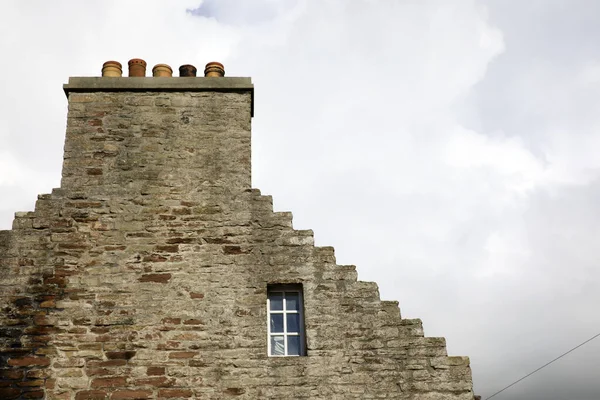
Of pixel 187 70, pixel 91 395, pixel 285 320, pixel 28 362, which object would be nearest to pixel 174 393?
pixel 91 395

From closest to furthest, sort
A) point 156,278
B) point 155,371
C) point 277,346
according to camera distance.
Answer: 1. point 155,371
2. point 277,346
3. point 156,278

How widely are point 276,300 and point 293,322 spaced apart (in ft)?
1.15

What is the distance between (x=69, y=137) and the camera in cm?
852

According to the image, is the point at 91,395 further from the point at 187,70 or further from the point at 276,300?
the point at 187,70

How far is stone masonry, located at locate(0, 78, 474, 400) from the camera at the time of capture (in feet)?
24.0

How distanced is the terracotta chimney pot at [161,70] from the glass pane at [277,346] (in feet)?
13.4

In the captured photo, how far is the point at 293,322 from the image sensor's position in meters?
7.82

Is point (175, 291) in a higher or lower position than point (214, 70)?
lower

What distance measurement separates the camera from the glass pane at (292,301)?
25.9 feet

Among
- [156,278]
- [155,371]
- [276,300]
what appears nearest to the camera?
[155,371]

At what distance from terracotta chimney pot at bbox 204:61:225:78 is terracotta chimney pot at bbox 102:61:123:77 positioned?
1.24m

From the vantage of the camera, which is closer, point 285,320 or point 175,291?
point 175,291

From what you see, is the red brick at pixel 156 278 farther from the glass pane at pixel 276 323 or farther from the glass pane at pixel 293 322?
the glass pane at pixel 293 322

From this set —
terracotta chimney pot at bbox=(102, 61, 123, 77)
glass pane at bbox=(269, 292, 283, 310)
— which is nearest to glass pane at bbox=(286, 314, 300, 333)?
glass pane at bbox=(269, 292, 283, 310)
